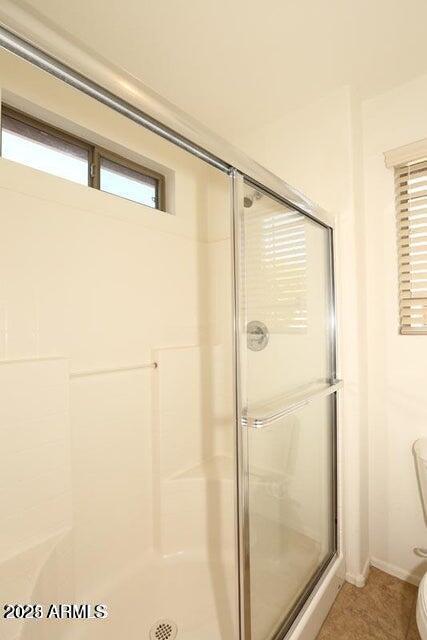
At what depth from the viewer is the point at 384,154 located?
1578mm

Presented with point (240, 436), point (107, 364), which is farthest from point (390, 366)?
point (107, 364)

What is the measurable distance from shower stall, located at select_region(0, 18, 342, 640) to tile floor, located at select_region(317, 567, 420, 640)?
104 millimetres

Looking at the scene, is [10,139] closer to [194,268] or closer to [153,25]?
[153,25]

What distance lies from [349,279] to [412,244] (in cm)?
33

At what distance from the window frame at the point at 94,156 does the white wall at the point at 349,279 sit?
0.90 meters

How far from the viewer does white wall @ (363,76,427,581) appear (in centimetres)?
155

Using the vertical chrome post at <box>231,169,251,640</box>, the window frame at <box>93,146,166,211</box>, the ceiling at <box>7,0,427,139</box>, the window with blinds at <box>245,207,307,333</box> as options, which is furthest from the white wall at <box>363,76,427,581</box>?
the window frame at <box>93,146,166,211</box>

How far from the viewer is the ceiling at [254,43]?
1.19 meters

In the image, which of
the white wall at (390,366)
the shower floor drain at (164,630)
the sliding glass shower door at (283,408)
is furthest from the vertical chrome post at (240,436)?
the white wall at (390,366)

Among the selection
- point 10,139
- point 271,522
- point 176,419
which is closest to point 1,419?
point 176,419

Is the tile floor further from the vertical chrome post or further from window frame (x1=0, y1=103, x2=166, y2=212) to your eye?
window frame (x1=0, y1=103, x2=166, y2=212)

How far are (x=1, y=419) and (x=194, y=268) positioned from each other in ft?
4.13

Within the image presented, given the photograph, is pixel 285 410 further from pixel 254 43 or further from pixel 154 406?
pixel 254 43

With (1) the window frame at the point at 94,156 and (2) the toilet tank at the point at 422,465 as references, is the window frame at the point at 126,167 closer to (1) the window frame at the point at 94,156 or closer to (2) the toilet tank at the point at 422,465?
(1) the window frame at the point at 94,156
